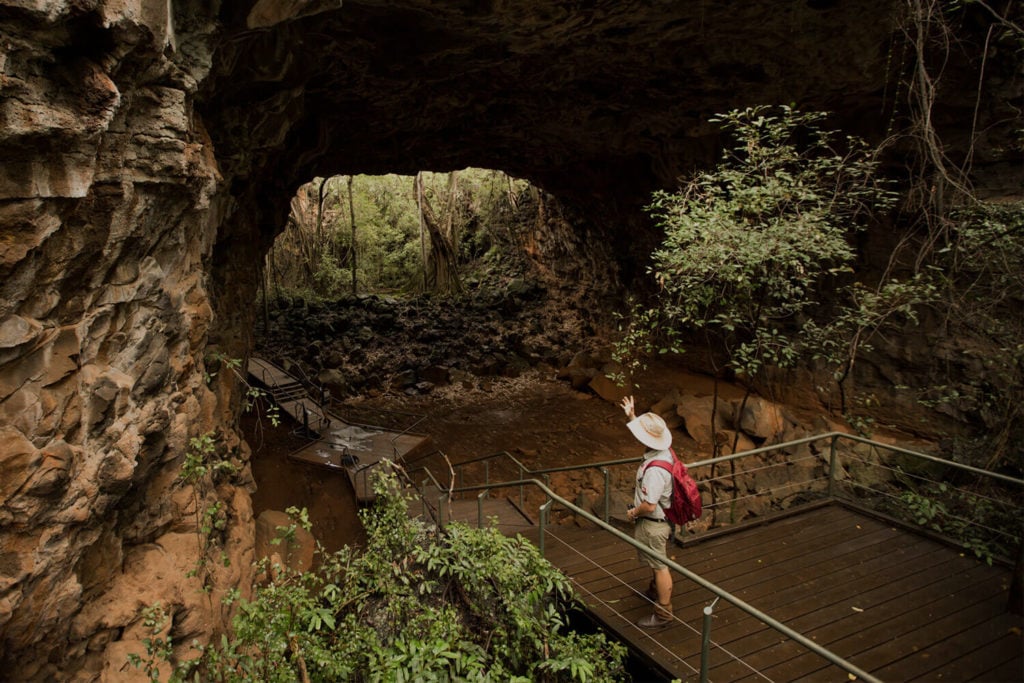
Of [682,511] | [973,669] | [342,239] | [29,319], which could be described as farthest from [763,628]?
[342,239]

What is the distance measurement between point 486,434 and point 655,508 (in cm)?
991

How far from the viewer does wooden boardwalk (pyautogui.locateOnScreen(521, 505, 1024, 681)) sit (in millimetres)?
4113

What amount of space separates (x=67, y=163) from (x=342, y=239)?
2338 centimetres

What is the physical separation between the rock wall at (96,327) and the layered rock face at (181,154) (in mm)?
15

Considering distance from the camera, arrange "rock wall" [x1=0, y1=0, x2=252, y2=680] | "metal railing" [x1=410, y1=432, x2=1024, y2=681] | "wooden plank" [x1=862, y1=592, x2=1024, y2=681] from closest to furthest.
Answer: "rock wall" [x1=0, y1=0, x2=252, y2=680]
"metal railing" [x1=410, y1=432, x2=1024, y2=681]
"wooden plank" [x1=862, y1=592, x2=1024, y2=681]

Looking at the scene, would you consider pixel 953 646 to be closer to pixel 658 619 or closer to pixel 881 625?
pixel 881 625

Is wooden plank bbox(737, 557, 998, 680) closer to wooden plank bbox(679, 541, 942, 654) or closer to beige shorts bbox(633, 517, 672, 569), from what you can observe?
wooden plank bbox(679, 541, 942, 654)

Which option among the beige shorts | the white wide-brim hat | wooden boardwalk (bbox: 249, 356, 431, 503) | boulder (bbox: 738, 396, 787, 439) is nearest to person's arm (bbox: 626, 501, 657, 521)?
the beige shorts

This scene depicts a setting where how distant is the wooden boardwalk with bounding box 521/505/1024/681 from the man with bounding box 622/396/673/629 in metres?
0.17

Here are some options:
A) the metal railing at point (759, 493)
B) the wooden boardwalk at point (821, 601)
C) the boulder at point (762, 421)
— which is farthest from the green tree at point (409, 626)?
the boulder at point (762, 421)

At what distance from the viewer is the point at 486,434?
14.2 meters

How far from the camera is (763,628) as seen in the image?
4469mm

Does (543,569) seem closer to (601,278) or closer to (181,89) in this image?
(181,89)

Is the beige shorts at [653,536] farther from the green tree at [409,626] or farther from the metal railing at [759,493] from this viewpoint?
the green tree at [409,626]
